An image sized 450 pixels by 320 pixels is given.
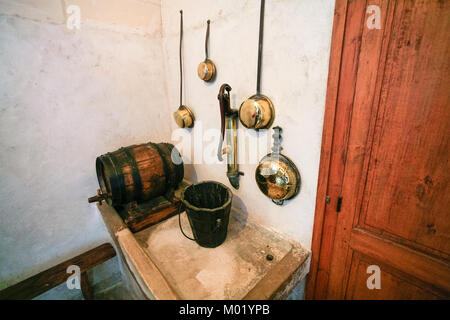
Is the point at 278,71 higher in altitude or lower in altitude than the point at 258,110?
higher

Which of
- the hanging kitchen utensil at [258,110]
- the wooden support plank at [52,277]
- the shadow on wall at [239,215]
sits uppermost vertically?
the hanging kitchen utensil at [258,110]

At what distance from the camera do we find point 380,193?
0.97 metres

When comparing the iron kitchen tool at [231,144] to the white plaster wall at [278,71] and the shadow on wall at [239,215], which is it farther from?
the shadow on wall at [239,215]

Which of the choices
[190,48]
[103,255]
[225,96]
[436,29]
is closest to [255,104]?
[225,96]

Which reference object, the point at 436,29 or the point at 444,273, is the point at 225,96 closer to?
the point at 436,29

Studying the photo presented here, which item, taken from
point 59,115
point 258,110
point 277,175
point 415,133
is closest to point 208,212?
point 277,175

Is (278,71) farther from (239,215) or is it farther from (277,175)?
(239,215)

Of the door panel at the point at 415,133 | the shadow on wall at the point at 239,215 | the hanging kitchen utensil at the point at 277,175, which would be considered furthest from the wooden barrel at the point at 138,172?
the door panel at the point at 415,133

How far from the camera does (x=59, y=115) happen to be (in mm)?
1625

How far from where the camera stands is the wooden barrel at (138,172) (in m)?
1.51

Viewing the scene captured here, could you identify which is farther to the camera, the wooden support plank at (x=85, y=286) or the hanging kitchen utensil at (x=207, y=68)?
the wooden support plank at (x=85, y=286)

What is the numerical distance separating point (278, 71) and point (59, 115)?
175cm

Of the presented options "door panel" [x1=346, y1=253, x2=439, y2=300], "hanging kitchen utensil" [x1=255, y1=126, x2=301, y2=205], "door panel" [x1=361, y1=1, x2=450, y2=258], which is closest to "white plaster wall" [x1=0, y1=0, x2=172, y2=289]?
"hanging kitchen utensil" [x1=255, y1=126, x2=301, y2=205]

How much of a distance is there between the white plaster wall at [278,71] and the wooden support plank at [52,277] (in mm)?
1363
